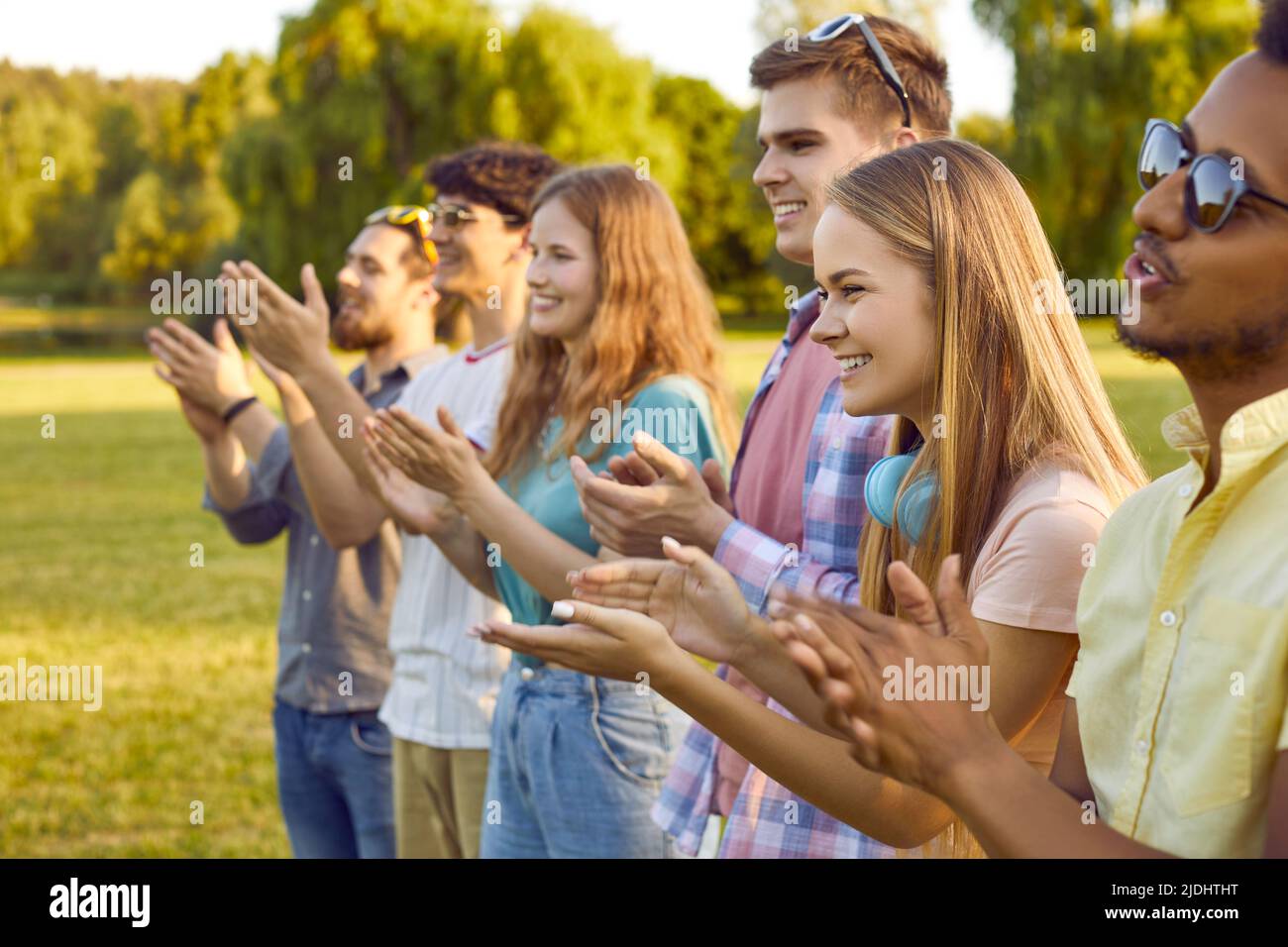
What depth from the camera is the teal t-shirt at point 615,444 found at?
322 cm

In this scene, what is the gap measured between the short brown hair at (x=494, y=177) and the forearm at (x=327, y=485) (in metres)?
0.82

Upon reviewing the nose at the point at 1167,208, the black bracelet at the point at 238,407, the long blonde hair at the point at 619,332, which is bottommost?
the black bracelet at the point at 238,407

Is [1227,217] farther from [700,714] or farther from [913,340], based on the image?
[700,714]

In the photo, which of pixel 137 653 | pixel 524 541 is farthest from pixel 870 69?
pixel 137 653

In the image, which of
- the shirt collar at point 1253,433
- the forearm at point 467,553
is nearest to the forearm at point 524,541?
the forearm at point 467,553

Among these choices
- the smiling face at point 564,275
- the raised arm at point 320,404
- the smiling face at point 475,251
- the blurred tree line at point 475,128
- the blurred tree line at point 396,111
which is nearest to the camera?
the smiling face at point 564,275

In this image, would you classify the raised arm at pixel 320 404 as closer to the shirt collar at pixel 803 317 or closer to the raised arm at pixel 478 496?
the raised arm at pixel 478 496

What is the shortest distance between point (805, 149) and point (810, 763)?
58.8 inches

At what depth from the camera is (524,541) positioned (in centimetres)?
304

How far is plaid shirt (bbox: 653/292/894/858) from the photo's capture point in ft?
8.20

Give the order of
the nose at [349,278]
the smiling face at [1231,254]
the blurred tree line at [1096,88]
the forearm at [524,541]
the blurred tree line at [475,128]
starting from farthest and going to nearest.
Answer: the blurred tree line at [475,128], the blurred tree line at [1096,88], the nose at [349,278], the forearm at [524,541], the smiling face at [1231,254]

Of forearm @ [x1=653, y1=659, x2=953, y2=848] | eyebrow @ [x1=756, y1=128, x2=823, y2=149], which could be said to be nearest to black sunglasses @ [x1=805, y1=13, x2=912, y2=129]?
eyebrow @ [x1=756, y1=128, x2=823, y2=149]

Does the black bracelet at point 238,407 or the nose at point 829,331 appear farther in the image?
the black bracelet at point 238,407
